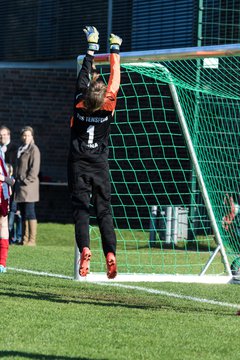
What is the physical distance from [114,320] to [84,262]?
0.85 metres

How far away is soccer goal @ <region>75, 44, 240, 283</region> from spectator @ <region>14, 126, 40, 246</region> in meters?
1.14

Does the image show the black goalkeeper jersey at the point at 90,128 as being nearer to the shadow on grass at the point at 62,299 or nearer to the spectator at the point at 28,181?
the shadow on grass at the point at 62,299

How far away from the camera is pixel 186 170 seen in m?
13.5

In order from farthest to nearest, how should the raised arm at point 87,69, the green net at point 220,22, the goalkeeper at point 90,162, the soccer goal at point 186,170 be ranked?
1. the green net at point 220,22
2. the soccer goal at point 186,170
3. the raised arm at point 87,69
4. the goalkeeper at point 90,162

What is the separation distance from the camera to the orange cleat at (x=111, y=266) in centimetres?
821

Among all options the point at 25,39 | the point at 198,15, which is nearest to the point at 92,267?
the point at 198,15

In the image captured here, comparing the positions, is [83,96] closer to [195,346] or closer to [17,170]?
[195,346]

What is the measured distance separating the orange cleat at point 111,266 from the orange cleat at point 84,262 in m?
0.18

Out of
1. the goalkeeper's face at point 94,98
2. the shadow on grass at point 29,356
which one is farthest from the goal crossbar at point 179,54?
the shadow on grass at point 29,356

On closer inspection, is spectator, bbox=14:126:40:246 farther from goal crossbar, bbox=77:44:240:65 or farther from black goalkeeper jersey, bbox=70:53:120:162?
black goalkeeper jersey, bbox=70:53:120:162

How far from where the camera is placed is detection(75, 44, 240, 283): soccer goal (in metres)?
10.9

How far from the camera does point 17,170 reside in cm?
1653

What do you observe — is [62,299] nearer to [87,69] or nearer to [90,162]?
[90,162]

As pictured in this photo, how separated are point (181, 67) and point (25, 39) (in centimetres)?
1092
